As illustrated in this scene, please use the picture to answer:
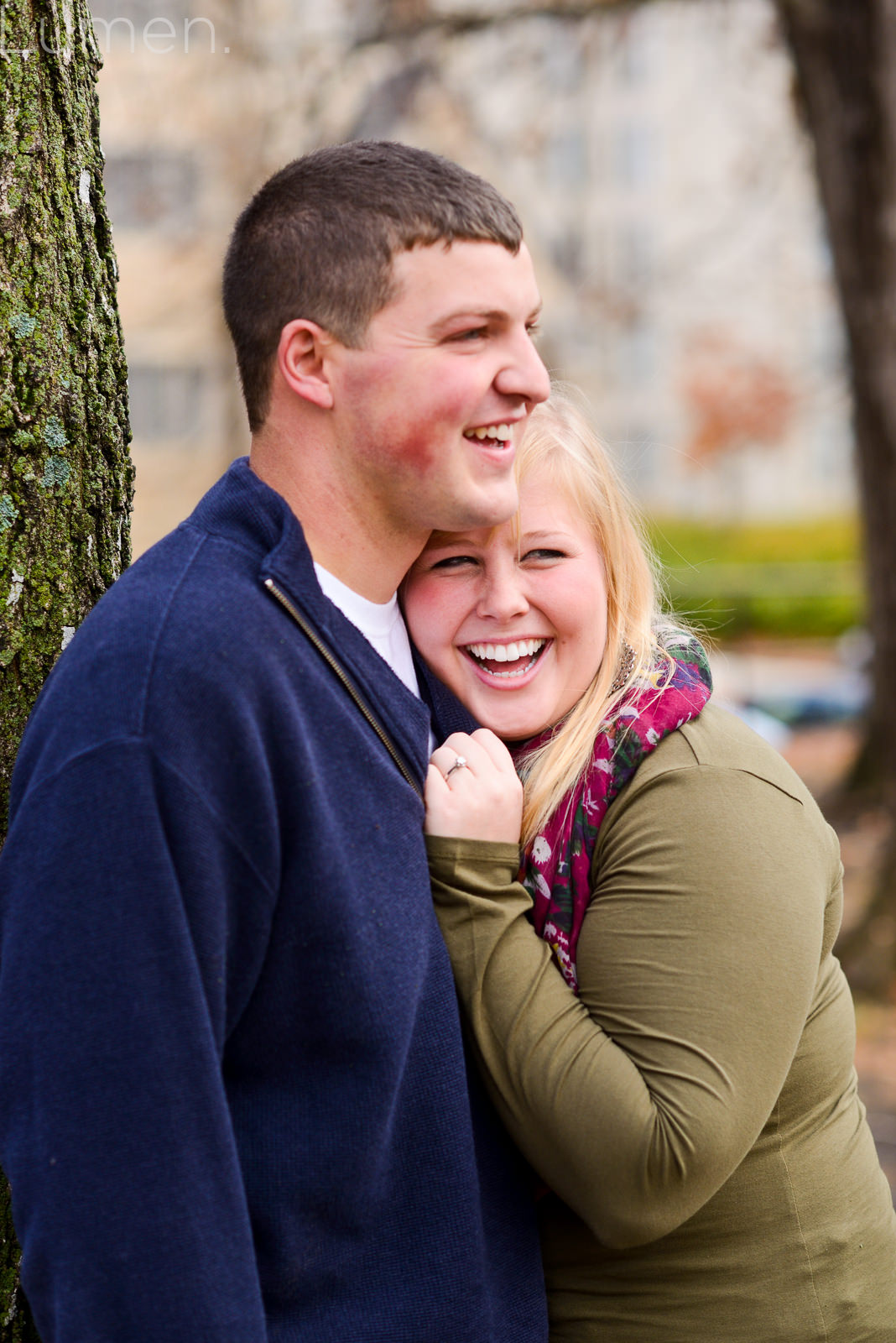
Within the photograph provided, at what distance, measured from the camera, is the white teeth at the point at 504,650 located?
7.63 ft

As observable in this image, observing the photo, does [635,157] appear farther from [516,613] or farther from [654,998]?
[654,998]

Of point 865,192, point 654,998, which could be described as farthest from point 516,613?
point 865,192

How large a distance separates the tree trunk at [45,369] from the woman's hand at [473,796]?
700 millimetres

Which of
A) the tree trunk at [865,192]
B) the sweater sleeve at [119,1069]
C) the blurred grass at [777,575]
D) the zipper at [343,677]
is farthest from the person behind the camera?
the blurred grass at [777,575]

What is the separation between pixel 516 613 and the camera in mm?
2312

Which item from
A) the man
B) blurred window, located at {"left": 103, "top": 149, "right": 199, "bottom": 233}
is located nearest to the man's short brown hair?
the man

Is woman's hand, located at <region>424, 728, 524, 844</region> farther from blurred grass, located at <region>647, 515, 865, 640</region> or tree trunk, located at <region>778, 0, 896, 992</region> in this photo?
blurred grass, located at <region>647, 515, 865, 640</region>

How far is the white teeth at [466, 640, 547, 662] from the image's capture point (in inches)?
91.6

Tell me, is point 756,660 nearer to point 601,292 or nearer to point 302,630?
point 601,292

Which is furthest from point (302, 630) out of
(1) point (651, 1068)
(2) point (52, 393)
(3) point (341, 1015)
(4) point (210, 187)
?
(4) point (210, 187)

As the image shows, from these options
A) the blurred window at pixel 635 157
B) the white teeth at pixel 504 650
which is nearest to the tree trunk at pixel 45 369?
the white teeth at pixel 504 650

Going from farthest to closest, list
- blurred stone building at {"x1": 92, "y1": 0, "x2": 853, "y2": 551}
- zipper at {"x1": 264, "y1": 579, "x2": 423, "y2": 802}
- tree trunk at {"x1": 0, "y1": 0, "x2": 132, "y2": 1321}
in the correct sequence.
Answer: blurred stone building at {"x1": 92, "y1": 0, "x2": 853, "y2": 551}, tree trunk at {"x1": 0, "y1": 0, "x2": 132, "y2": 1321}, zipper at {"x1": 264, "y1": 579, "x2": 423, "y2": 802}

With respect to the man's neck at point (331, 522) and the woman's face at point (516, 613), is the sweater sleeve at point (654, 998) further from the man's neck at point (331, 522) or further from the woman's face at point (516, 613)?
the man's neck at point (331, 522)

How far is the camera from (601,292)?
15.8 meters
